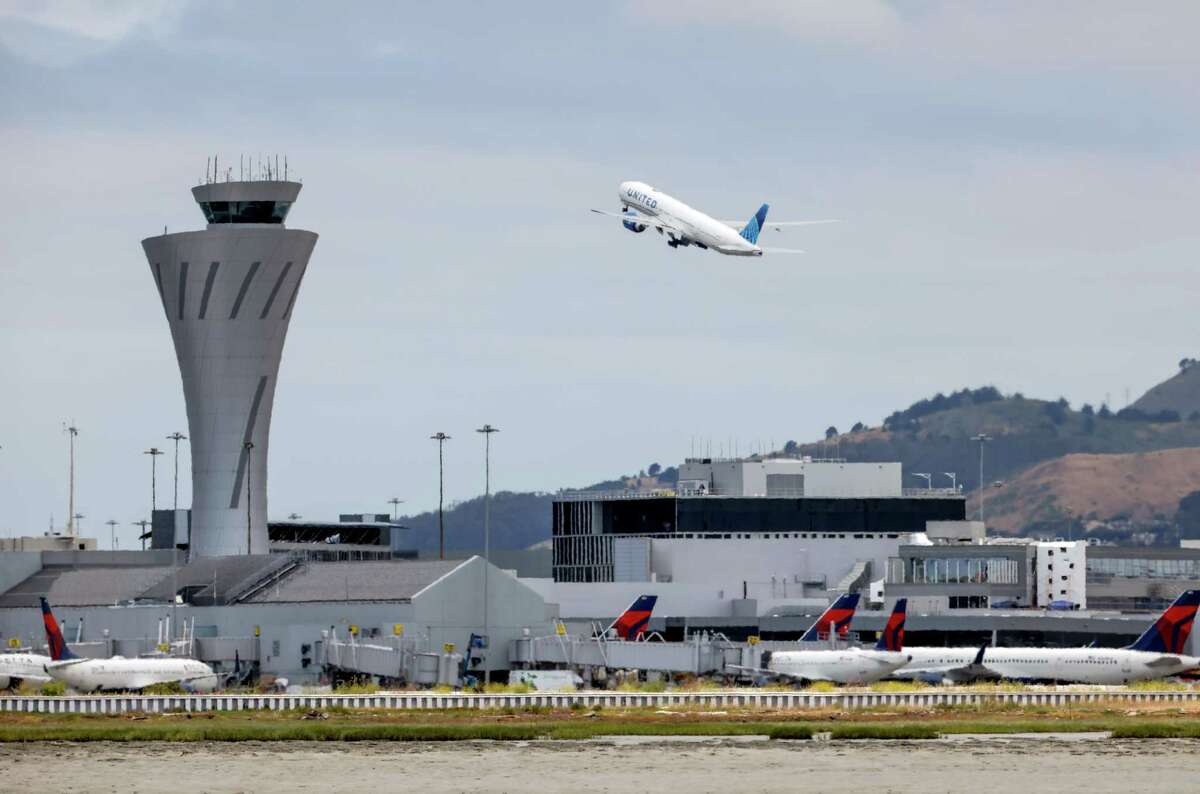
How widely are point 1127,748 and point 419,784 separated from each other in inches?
1239

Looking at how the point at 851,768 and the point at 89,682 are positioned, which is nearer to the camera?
the point at 851,768

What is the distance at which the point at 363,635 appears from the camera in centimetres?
16362

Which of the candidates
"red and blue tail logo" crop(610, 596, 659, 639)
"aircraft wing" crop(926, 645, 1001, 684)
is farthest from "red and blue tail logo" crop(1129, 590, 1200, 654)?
"red and blue tail logo" crop(610, 596, 659, 639)

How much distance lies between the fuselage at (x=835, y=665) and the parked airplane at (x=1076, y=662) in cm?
426

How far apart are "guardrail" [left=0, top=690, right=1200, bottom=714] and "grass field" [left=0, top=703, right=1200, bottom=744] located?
8.36ft

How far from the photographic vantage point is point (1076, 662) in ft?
506

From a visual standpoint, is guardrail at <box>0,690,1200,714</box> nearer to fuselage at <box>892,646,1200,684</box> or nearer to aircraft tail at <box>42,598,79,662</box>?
aircraft tail at <box>42,598,79,662</box>

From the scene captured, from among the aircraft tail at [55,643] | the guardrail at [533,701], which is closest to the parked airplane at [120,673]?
the aircraft tail at [55,643]

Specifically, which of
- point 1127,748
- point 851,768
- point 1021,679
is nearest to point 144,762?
point 851,768

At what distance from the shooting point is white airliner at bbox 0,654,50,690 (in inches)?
5886

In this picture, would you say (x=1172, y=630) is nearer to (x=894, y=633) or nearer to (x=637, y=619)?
(x=894, y=633)

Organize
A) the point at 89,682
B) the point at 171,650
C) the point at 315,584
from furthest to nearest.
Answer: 1. the point at 315,584
2. the point at 171,650
3. the point at 89,682

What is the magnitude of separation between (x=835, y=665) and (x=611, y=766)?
5719 centimetres

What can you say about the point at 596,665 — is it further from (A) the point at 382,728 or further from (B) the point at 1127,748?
(B) the point at 1127,748
